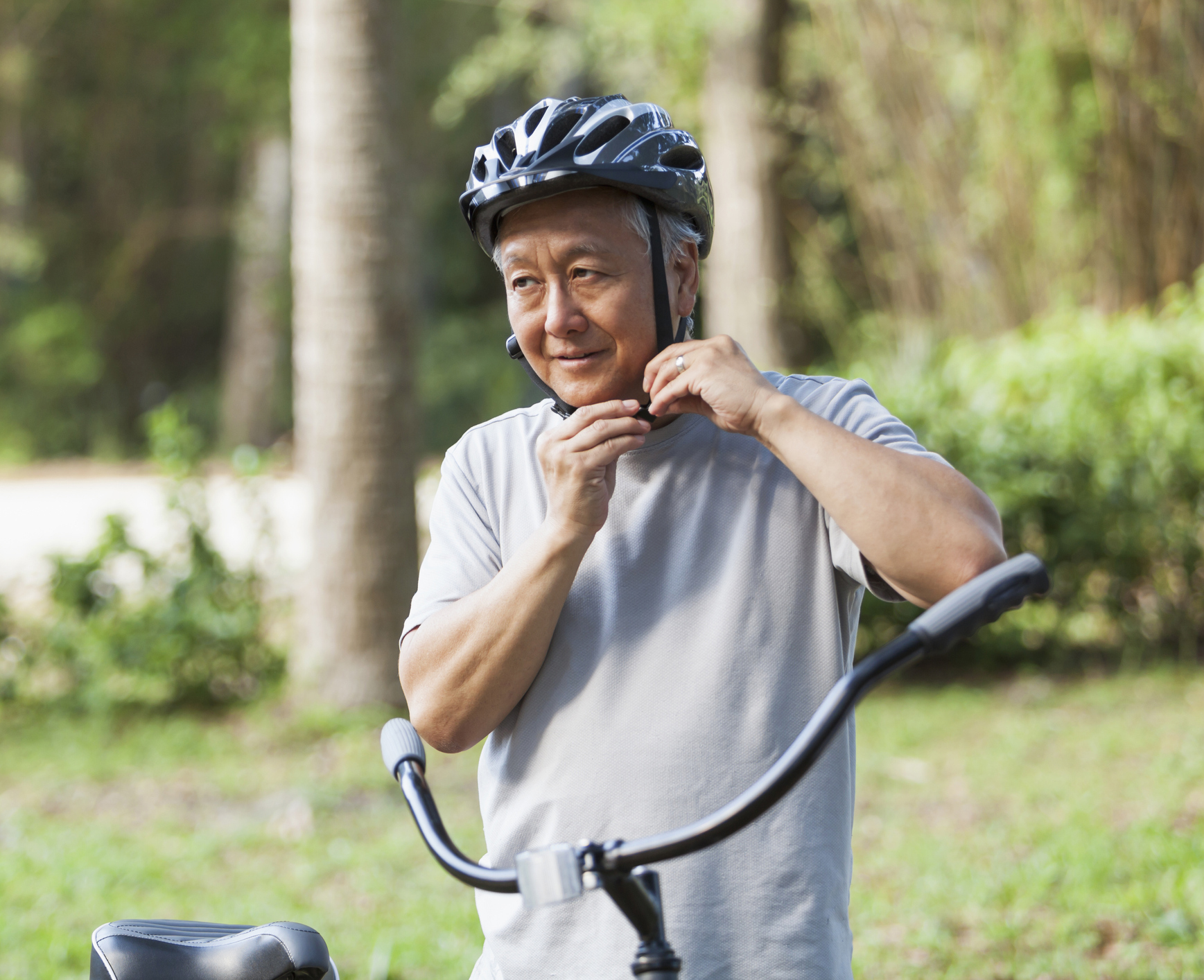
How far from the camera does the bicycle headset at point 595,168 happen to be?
5.19ft

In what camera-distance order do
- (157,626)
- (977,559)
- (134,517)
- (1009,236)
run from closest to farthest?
1. (977,559)
2. (157,626)
3. (134,517)
4. (1009,236)

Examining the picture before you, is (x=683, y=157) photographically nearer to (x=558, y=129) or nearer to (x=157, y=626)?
(x=558, y=129)

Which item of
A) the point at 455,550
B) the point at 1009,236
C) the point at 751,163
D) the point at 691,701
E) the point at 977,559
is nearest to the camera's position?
the point at 977,559

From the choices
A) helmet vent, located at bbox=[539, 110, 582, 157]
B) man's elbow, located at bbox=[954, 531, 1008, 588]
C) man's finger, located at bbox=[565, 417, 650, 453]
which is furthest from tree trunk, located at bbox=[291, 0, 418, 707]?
man's elbow, located at bbox=[954, 531, 1008, 588]

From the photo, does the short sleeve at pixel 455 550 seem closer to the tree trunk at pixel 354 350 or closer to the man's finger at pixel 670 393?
the man's finger at pixel 670 393

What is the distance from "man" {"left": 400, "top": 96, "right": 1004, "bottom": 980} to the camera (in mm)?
1505

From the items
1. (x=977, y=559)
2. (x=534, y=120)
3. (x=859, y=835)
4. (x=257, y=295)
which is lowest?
(x=859, y=835)

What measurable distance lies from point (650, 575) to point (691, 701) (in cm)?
17

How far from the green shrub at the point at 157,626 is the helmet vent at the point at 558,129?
17.1 feet

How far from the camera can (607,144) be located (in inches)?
63.2

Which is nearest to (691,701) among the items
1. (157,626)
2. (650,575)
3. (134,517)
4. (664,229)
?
(650,575)

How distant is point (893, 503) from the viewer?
4.78 ft

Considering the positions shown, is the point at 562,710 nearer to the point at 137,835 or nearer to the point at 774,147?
the point at 137,835

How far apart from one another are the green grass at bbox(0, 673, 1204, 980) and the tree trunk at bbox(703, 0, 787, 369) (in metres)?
2.96
